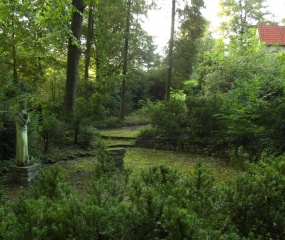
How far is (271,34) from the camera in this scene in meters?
31.1

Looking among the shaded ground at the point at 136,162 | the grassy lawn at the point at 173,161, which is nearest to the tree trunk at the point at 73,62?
the shaded ground at the point at 136,162

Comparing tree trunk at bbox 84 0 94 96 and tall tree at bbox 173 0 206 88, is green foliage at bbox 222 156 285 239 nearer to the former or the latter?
tree trunk at bbox 84 0 94 96

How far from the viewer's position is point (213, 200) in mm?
2941

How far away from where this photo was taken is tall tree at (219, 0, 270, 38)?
29.9 metres

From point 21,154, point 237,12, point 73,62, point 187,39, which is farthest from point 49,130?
point 237,12

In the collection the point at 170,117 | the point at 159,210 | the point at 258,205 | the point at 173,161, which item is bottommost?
Answer: the point at 173,161

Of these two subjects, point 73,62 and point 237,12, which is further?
point 237,12

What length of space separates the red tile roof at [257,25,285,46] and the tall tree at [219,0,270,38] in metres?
1.47

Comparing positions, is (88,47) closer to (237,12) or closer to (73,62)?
(73,62)

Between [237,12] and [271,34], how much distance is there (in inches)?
174

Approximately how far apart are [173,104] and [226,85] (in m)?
5.06

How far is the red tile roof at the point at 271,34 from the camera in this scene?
3071cm

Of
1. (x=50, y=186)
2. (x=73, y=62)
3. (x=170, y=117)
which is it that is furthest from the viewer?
(x=170, y=117)

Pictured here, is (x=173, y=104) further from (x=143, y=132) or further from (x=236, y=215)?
(x=236, y=215)
